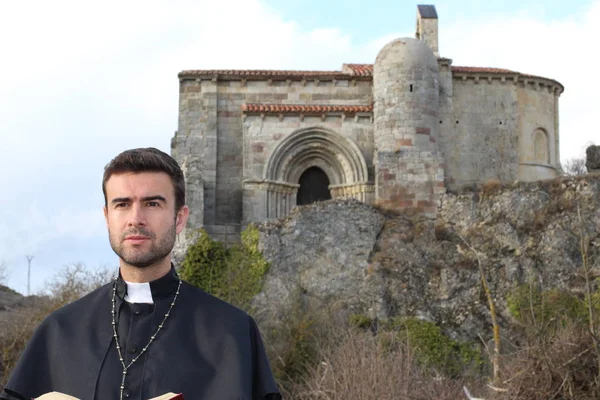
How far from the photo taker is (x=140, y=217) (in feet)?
11.3

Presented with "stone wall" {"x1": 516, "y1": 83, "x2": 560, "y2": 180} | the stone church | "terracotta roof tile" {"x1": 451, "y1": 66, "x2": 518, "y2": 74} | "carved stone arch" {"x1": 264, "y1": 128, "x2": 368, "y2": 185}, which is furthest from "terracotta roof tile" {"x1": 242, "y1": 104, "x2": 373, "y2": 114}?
"stone wall" {"x1": 516, "y1": 83, "x2": 560, "y2": 180}

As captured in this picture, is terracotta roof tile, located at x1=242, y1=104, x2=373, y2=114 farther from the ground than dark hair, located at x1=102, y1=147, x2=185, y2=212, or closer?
farther from the ground

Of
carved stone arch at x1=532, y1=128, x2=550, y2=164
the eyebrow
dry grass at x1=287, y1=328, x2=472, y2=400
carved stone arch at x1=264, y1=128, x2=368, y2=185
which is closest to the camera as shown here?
the eyebrow

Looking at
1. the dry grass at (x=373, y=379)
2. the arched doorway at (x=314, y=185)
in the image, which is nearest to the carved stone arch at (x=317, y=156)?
the arched doorway at (x=314, y=185)

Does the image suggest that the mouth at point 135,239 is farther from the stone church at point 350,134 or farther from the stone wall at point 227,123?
the stone wall at point 227,123

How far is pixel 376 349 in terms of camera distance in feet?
54.3

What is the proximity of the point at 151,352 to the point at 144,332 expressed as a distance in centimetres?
10

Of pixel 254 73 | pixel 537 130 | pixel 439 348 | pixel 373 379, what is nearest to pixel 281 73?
pixel 254 73

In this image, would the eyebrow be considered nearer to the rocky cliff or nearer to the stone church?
the rocky cliff

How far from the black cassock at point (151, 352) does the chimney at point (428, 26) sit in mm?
23022

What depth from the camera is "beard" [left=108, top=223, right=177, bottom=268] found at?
344 centimetres

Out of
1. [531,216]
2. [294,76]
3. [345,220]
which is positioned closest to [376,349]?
[345,220]

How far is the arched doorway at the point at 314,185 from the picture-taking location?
954 inches

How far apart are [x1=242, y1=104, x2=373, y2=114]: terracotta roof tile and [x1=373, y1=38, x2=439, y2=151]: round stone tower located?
555 millimetres
